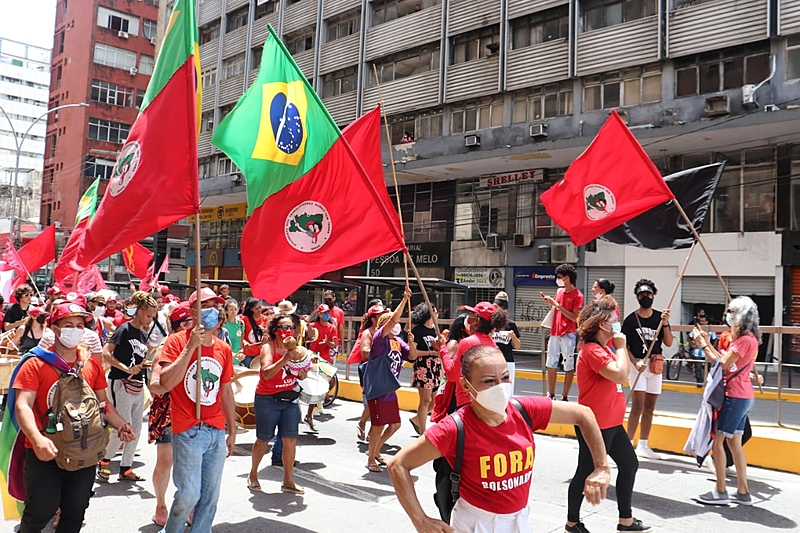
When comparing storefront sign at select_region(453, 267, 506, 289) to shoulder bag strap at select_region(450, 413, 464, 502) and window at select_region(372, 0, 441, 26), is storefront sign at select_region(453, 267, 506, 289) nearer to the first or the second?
window at select_region(372, 0, 441, 26)

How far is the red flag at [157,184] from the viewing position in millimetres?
5027

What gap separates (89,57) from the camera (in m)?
52.8

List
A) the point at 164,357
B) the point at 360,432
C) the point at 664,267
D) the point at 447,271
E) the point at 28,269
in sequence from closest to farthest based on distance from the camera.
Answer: the point at 164,357 → the point at 360,432 → the point at 28,269 → the point at 664,267 → the point at 447,271

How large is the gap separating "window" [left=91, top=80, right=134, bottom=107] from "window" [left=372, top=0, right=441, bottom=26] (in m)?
31.4

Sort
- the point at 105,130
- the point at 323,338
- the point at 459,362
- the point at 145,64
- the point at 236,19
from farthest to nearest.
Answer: the point at 145,64
the point at 105,130
the point at 236,19
the point at 323,338
the point at 459,362

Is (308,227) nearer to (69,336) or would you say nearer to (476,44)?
(69,336)

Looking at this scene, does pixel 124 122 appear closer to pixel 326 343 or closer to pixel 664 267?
pixel 664 267

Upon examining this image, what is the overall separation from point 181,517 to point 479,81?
2330cm

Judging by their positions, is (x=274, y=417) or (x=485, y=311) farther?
(x=274, y=417)

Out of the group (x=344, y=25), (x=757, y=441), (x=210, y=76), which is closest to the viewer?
(x=757, y=441)

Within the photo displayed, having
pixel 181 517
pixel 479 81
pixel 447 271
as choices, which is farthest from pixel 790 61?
pixel 181 517

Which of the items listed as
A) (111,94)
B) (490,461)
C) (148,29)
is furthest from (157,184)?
(148,29)

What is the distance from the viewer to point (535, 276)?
2467cm

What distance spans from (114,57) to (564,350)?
53561 millimetres
